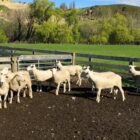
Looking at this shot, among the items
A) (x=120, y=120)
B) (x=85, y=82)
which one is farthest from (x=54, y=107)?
(x=85, y=82)

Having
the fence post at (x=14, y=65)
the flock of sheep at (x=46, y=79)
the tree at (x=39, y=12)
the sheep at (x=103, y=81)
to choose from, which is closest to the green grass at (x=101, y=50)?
the fence post at (x=14, y=65)

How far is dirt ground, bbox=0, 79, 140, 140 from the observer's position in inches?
373

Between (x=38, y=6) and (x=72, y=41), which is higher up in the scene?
(x=38, y=6)

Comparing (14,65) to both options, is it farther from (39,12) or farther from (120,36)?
(120,36)

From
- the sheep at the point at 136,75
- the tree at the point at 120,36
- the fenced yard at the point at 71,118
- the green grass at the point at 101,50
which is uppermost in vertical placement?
the sheep at the point at 136,75

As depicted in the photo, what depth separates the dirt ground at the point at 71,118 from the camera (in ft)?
31.1

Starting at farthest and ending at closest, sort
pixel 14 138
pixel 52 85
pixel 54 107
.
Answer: pixel 52 85 → pixel 54 107 → pixel 14 138

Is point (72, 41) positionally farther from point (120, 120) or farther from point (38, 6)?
point (120, 120)

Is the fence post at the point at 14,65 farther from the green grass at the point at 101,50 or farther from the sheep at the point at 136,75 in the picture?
the green grass at the point at 101,50

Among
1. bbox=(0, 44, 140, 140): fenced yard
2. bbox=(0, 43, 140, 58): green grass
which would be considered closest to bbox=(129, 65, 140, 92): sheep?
bbox=(0, 44, 140, 140): fenced yard

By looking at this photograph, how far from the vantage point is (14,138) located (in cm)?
924

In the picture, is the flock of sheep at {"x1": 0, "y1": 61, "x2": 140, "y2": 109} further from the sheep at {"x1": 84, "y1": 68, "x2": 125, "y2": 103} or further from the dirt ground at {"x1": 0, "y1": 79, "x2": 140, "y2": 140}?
the dirt ground at {"x1": 0, "y1": 79, "x2": 140, "y2": 140}

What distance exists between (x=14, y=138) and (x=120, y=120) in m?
2.89

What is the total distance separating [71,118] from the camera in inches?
432
